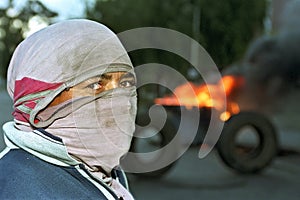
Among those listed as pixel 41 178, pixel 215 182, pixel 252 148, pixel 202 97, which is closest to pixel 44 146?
pixel 41 178

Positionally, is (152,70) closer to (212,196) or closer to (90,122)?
(90,122)

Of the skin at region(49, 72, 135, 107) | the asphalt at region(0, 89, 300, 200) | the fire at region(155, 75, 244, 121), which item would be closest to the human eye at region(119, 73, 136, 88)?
the skin at region(49, 72, 135, 107)

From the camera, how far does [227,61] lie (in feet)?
36.4

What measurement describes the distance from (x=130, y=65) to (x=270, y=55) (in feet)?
42.8

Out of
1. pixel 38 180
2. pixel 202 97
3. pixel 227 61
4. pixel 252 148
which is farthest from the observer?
pixel 227 61

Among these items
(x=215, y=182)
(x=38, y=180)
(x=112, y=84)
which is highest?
(x=112, y=84)

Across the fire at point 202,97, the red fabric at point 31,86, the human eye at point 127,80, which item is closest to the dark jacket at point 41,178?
the red fabric at point 31,86

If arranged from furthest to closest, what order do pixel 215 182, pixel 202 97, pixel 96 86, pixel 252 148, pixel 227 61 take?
pixel 227 61 < pixel 252 148 < pixel 202 97 < pixel 215 182 < pixel 96 86

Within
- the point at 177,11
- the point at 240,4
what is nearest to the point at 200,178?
the point at 177,11

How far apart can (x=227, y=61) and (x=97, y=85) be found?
9.99 m

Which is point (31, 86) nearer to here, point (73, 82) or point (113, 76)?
point (73, 82)

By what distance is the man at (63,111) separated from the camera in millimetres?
1234

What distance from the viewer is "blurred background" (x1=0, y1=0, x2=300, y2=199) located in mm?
A: 6129

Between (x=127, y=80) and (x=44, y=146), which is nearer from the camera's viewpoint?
(x=44, y=146)
